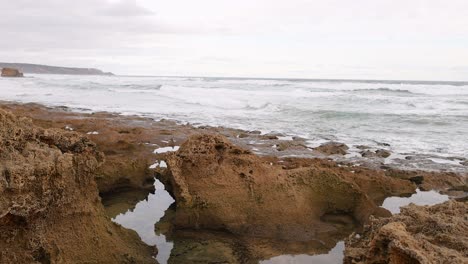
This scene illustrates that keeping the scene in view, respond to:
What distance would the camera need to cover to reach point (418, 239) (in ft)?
10.6

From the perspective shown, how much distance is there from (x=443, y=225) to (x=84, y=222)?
140 inches

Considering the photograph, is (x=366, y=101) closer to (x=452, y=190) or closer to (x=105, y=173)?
(x=452, y=190)

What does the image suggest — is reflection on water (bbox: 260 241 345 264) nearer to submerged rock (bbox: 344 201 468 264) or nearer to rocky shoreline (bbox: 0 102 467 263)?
rocky shoreline (bbox: 0 102 467 263)

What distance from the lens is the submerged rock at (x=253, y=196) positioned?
5.71m

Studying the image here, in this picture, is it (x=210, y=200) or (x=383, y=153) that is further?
(x=383, y=153)

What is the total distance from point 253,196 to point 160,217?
1.47 metres

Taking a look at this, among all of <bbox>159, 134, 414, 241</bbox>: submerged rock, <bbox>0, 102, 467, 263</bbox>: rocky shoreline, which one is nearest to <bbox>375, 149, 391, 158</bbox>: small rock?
<bbox>0, 102, 467, 263</bbox>: rocky shoreline

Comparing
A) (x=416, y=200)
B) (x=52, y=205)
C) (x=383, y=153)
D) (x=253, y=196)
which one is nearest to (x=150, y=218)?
(x=253, y=196)

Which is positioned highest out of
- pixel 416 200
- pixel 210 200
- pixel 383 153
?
pixel 210 200

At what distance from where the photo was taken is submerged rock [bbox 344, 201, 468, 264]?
300cm

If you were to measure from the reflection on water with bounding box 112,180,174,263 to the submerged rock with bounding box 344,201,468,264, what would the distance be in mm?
2449

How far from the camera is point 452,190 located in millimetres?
8492

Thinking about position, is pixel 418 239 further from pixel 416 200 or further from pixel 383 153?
pixel 383 153

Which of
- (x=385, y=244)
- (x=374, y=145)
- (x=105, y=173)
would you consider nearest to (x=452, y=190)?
(x=374, y=145)
